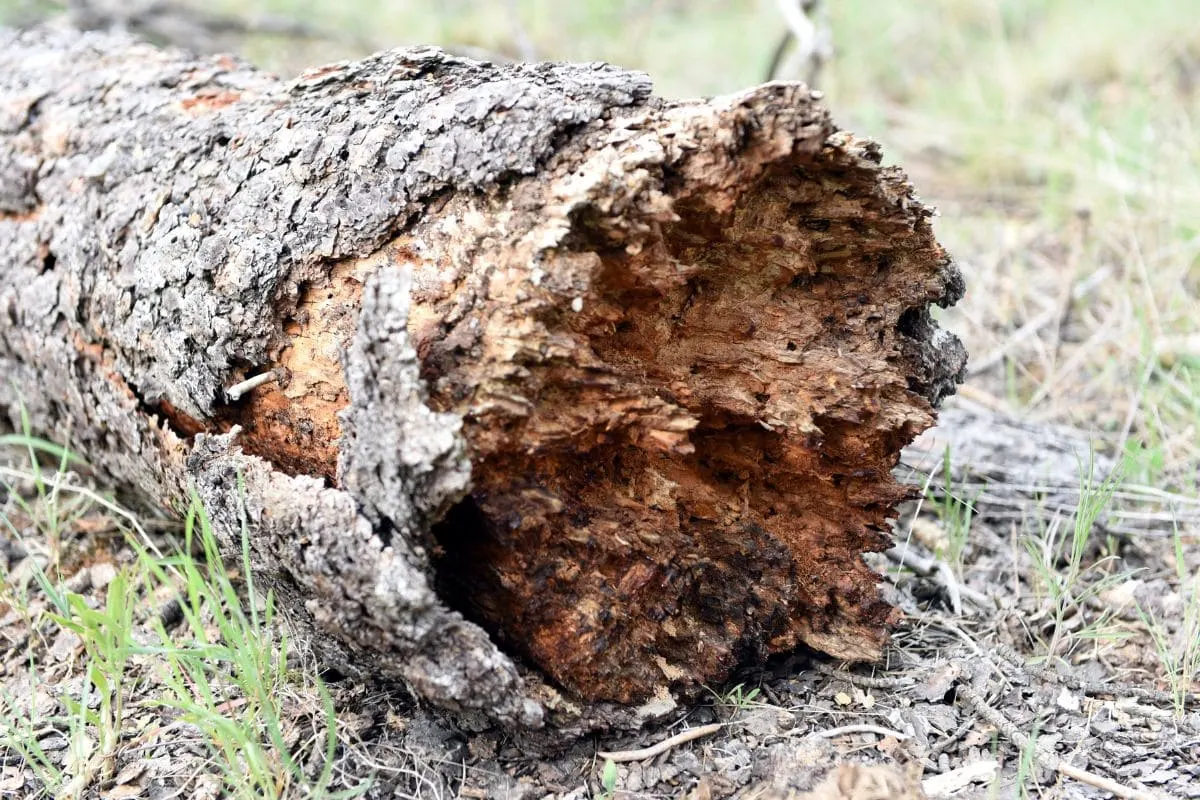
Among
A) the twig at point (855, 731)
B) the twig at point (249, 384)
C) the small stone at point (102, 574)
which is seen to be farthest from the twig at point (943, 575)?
the small stone at point (102, 574)

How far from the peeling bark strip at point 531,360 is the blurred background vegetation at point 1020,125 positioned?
100cm

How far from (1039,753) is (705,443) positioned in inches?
29.2

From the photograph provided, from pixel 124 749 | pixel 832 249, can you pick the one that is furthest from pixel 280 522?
pixel 832 249

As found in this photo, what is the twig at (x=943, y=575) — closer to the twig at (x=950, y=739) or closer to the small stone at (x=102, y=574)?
the twig at (x=950, y=739)

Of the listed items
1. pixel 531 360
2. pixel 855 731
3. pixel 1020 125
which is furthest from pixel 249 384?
pixel 1020 125

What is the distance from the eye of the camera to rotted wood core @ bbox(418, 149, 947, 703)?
1436 mm

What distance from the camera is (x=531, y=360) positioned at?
138 centimetres

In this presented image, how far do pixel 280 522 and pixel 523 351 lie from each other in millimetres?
463

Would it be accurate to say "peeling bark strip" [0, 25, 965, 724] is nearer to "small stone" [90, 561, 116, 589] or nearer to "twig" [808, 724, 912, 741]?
"twig" [808, 724, 912, 741]

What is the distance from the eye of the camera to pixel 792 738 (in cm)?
158

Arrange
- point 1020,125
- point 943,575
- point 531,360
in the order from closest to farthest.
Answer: point 531,360, point 943,575, point 1020,125

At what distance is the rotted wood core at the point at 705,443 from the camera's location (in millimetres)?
1436

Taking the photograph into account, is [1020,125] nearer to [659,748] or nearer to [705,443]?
[705,443]

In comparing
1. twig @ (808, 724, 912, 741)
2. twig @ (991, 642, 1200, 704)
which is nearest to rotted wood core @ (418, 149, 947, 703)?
twig @ (808, 724, 912, 741)
